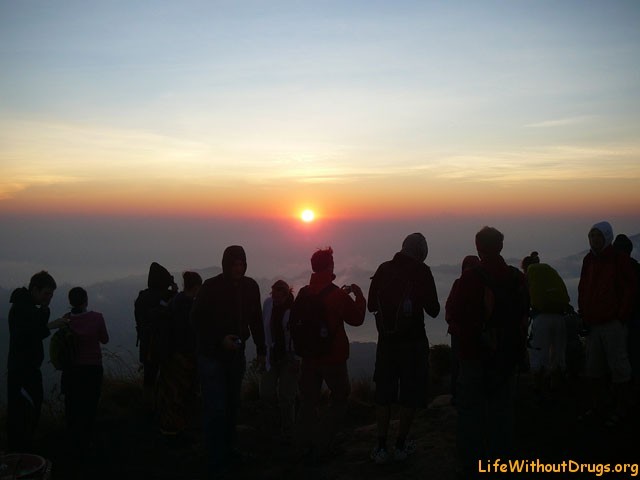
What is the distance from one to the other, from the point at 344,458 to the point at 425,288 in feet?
6.92

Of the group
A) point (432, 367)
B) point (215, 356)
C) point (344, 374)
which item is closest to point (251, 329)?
point (215, 356)

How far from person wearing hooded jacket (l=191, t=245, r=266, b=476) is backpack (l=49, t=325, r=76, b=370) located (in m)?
1.70

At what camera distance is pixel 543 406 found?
7.29m

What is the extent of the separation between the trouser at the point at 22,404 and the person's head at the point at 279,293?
2.71m

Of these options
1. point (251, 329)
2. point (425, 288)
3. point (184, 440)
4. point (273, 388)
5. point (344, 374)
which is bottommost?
point (184, 440)

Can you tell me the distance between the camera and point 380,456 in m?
5.93

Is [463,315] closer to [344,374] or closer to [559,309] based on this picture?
[344,374]

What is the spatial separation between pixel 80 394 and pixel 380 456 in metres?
3.49

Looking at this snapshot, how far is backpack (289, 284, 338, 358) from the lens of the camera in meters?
5.96

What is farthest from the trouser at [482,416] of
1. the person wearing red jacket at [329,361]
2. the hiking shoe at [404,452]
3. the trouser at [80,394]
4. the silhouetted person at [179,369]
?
the trouser at [80,394]

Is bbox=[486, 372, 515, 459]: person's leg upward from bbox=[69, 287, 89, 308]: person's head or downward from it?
downward

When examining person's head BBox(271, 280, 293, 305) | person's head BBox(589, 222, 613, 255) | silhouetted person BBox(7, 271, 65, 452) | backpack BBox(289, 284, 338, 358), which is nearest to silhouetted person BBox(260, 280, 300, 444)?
person's head BBox(271, 280, 293, 305)

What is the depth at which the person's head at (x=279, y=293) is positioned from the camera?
24.0 feet

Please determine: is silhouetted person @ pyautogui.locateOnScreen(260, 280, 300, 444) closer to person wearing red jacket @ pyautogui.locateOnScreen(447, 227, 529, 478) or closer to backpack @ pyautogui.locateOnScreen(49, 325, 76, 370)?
backpack @ pyautogui.locateOnScreen(49, 325, 76, 370)
